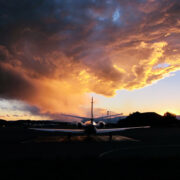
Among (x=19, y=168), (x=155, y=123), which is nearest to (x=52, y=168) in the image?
(x=19, y=168)

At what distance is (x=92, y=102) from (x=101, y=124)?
21.7ft

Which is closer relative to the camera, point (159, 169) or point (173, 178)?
point (173, 178)

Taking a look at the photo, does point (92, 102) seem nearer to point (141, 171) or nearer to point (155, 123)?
point (141, 171)

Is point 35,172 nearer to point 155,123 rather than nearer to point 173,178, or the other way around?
point 173,178

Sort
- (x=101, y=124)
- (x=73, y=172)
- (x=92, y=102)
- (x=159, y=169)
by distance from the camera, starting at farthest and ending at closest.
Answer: (x=92, y=102)
(x=101, y=124)
(x=159, y=169)
(x=73, y=172)

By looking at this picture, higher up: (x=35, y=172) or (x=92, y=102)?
(x=92, y=102)

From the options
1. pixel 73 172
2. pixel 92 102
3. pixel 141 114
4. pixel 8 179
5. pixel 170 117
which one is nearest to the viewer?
pixel 8 179

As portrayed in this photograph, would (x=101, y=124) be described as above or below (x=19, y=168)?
above

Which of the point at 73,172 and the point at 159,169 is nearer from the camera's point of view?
the point at 73,172

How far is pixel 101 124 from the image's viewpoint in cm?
3581

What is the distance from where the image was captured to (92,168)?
10445 mm

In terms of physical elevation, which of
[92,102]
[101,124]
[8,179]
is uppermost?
[92,102]

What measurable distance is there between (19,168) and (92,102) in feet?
100

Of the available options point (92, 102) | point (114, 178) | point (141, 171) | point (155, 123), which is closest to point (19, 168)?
point (114, 178)
